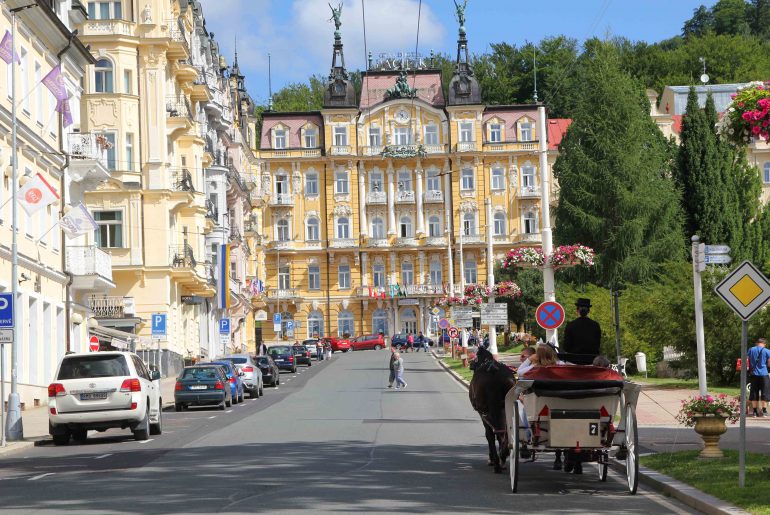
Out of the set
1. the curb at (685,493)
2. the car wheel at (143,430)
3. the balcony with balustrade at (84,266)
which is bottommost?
the curb at (685,493)

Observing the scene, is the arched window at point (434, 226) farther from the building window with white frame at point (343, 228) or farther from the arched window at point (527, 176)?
the arched window at point (527, 176)

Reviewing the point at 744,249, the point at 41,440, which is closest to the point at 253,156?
the point at 744,249

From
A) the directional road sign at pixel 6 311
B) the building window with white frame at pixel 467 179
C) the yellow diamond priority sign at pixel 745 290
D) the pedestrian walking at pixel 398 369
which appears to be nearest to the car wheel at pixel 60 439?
the directional road sign at pixel 6 311

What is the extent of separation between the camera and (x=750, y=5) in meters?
134

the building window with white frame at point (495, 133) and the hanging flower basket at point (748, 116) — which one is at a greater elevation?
the building window with white frame at point (495, 133)

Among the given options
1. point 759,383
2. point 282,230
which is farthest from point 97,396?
point 282,230

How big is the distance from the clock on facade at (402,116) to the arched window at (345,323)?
1693 centimetres

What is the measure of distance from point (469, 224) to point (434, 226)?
303 cm

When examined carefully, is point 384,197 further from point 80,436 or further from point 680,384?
point 80,436

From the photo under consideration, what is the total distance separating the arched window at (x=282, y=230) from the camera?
118m

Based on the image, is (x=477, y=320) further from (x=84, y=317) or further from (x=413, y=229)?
(x=413, y=229)

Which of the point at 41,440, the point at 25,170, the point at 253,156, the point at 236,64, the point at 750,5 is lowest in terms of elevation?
the point at 41,440

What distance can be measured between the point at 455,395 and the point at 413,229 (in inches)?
2985

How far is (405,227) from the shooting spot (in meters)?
119
